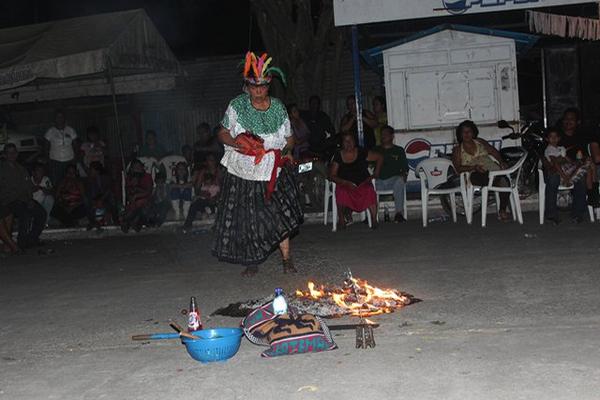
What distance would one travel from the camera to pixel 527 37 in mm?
13242

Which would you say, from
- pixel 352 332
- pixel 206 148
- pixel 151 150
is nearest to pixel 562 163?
pixel 206 148

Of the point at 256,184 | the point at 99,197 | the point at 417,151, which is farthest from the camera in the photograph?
the point at 99,197

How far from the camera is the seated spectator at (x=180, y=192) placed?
549 inches

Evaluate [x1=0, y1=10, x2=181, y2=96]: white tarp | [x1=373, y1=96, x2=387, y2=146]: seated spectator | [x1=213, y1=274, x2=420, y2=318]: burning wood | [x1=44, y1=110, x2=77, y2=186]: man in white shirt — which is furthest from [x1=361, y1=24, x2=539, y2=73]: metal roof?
[x1=213, y1=274, x2=420, y2=318]: burning wood

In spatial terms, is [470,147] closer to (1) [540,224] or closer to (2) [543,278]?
(1) [540,224]

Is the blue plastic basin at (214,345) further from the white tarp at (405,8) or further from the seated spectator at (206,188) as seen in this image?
the white tarp at (405,8)

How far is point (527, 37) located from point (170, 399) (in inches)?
412

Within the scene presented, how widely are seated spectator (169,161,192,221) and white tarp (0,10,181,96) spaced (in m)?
1.98

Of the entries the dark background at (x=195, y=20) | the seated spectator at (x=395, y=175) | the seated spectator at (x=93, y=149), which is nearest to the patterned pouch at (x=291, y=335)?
the seated spectator at (x=395, y=175)

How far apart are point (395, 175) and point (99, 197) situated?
5.03 m

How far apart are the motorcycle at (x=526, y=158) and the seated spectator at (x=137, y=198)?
473cm

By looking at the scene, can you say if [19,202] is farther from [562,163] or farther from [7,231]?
[562,163]

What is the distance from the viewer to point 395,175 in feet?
40.4

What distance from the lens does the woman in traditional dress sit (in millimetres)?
7746
